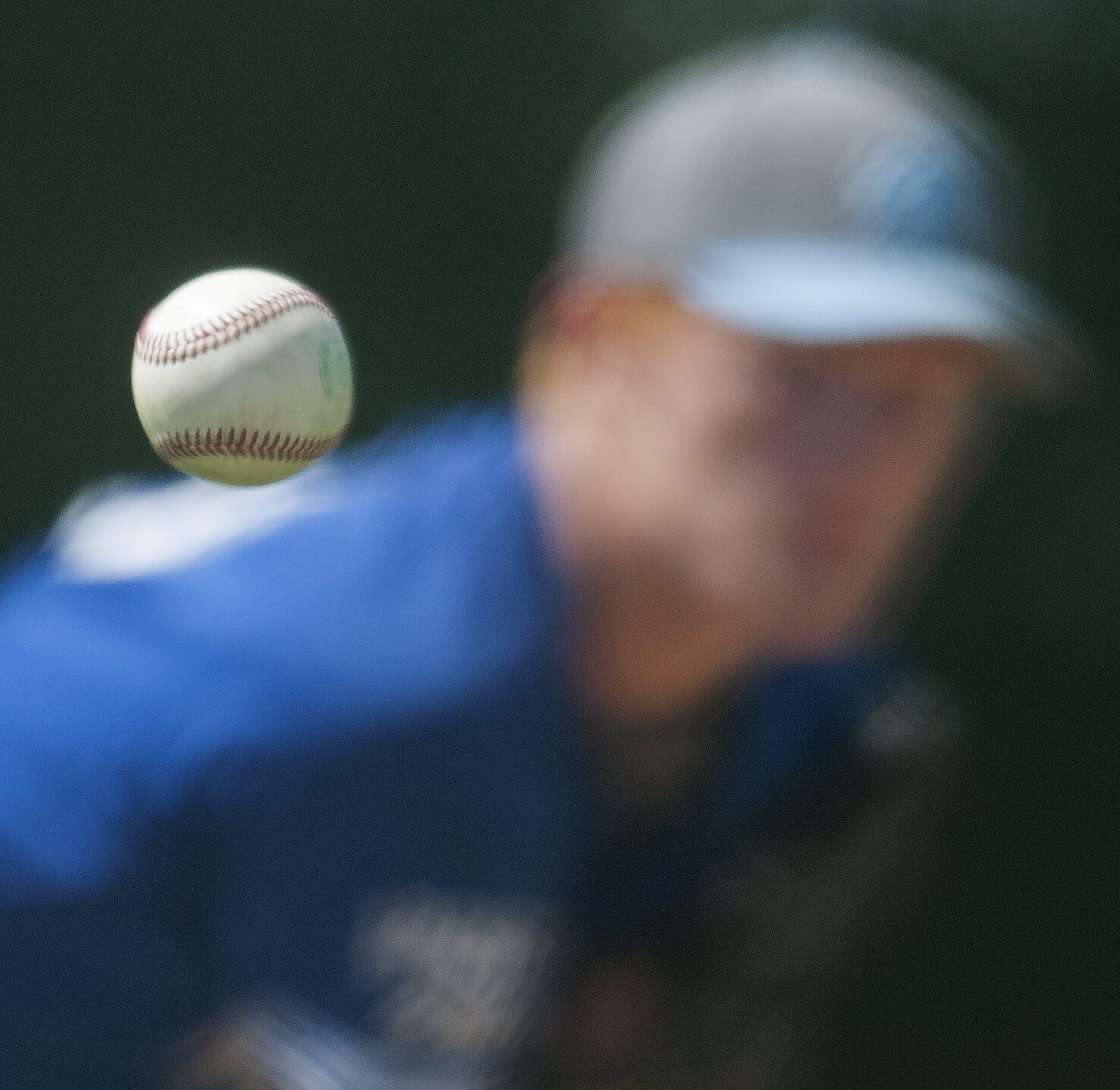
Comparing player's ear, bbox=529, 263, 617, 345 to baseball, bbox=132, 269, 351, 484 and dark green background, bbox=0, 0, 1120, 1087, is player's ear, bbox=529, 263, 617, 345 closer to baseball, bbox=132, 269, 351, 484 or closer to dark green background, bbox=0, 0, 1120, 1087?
baseball, bbox=132, 269, 351, 484

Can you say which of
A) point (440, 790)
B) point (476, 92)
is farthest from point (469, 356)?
point (440, 790)

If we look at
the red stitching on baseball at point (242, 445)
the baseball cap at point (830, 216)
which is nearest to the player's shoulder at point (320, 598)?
the baseball cap at point (830, 216)

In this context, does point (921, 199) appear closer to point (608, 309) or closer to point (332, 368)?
point (608, 309)

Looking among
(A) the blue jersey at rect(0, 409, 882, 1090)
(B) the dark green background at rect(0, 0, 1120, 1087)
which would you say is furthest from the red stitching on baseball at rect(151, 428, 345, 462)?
(B) the dark green background at rect(0, 0, 1120, 1087)

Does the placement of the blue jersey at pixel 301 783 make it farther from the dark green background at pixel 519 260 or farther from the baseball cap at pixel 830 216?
the dark green background at pixel 519 260

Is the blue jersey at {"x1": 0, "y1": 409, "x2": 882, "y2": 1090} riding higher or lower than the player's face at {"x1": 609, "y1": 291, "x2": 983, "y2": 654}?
lower

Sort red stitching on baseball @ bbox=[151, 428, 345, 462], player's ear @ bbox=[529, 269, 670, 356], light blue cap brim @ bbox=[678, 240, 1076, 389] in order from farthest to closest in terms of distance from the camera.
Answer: player's ear @ bbox=[529, 269, 670, 356]
light blue cap brim @ bbox=[678, 240, 1076, 389]
red stitching on baseball @ bbox=[151, 428, 345, 462]

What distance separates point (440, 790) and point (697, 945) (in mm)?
503

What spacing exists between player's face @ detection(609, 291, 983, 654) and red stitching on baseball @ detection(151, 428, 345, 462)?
54cm

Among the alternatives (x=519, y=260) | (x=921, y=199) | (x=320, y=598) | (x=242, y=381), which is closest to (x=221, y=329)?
(x=242, y=381)

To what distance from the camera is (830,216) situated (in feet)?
3.50

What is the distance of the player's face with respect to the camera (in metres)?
1.06

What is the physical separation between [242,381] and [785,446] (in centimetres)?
59

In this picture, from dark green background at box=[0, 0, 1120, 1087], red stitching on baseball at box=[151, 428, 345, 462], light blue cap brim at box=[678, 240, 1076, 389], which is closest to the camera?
red stitching on baseball at box=[151, 428, 345, 462]
